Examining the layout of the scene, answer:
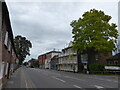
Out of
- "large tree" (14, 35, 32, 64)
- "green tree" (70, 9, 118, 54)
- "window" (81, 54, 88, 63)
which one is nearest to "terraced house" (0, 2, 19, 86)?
"green tree" (70, 9, 118, 54)

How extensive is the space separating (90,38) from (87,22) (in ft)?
12.0

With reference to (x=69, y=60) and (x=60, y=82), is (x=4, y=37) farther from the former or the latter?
(x=69, y=60)

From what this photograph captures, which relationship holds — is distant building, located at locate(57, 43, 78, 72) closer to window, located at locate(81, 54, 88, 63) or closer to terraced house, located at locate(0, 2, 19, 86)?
window, located at locate(81, 54, 88, 63)

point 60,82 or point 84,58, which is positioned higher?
point 84,58

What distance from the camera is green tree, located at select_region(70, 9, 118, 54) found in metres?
40.7

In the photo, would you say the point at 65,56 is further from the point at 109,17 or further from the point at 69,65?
the point at 109,17

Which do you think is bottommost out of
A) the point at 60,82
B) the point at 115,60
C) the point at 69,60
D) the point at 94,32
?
the point at 60,82

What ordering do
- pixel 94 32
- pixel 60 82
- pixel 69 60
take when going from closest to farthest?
pixel 60 82
pixel 94 32
pixel 69 60

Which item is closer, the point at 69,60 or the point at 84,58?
the point at 84,58

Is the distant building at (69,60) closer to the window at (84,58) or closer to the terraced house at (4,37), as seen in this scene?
the window at (84,58)

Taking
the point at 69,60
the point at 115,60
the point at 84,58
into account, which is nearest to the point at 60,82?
the point at 84,58

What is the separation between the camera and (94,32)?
4209 cm

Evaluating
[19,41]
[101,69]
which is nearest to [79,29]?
[101,69]

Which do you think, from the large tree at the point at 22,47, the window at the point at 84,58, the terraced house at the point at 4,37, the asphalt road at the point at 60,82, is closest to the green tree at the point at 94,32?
the window at the point at 84,58
